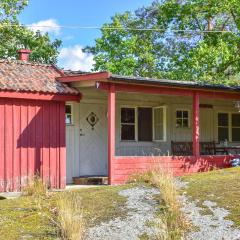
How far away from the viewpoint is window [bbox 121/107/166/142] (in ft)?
58.1

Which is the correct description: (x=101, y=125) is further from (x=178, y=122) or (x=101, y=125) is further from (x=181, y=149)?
(x=178, y=122)

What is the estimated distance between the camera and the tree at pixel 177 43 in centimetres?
2441

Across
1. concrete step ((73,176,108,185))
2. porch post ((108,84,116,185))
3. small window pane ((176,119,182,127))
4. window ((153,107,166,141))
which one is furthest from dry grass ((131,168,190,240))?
A: small window pane ((176,119,182,127))

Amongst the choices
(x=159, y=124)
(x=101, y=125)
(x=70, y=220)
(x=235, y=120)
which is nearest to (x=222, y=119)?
(x=235, y=120)

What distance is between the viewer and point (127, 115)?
17750 mm

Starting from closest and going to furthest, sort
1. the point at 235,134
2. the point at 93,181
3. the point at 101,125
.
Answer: the point at 93,181
the point at 101,125
the point at 235,134

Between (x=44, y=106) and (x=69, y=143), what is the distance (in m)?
2.00

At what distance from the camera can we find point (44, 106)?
1459 cm

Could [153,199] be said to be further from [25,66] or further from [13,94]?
[25,66]

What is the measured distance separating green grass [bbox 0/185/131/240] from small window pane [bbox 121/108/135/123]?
696 centimetres

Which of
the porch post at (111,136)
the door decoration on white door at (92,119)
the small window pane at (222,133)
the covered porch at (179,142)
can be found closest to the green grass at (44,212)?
the covered porch at (179,142)

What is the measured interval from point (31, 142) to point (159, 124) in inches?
223

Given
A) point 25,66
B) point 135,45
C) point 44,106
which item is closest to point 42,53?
point 135,45

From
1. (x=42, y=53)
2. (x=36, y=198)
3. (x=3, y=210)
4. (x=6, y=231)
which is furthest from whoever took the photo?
(x=42, y=53)
